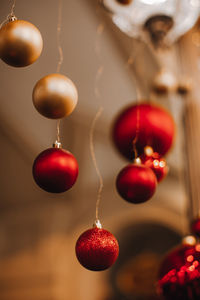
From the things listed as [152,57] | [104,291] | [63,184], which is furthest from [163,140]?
[152,57]

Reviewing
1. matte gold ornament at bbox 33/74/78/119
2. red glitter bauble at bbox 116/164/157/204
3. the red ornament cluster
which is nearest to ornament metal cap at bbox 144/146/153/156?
the red ornament cluster

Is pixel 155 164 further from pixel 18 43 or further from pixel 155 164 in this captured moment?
pixel 18 43

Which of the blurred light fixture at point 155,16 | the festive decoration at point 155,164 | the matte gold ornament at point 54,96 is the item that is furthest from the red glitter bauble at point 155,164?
the blurred light fixture at point 155,16

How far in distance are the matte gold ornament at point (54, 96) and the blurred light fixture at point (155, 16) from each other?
40 centimetres

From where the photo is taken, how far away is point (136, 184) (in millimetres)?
447

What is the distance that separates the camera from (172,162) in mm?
1604

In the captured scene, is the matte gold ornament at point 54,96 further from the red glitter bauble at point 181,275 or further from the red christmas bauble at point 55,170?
the red glitter bauble at point 181,275

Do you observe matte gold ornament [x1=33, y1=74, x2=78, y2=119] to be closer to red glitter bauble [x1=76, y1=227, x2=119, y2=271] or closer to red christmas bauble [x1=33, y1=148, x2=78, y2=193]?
red christmas bauble [x1=33, y1=148, x2=78, y2=193]

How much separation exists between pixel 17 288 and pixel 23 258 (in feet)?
0.30

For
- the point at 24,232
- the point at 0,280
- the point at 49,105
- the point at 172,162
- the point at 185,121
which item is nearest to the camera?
the point at 49,105

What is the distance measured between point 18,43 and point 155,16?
1.56 ft

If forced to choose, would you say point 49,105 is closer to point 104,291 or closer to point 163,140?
point 163,140

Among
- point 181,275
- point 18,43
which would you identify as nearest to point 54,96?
point 18,43

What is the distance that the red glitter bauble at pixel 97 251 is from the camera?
1.28 feet
